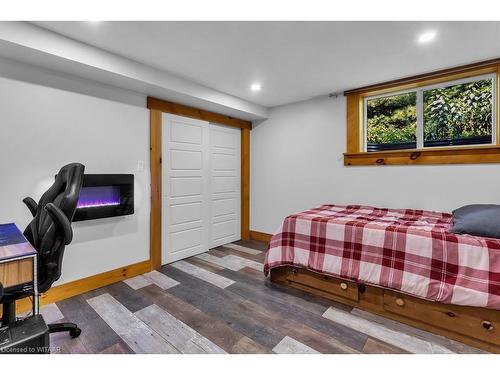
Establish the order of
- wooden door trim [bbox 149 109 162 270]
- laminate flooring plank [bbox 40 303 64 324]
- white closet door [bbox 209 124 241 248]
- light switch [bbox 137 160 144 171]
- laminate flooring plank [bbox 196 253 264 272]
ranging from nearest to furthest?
laminate flooring plank [bbox 40 303 64 324], light switch [bbox 137 160 144 171], wooden door trim [bbox 149 109 162 270], laminate flooring plank [bbox 196 253 264 272], white closet door [bbox 209 124 241 248]

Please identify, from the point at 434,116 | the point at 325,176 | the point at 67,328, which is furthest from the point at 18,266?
the point at 434,116

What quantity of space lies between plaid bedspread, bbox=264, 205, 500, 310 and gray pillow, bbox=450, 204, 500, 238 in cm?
7

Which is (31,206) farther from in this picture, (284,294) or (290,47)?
(290,47)

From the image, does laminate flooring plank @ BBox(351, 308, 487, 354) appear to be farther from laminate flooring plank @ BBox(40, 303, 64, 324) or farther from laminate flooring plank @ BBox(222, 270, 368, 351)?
laminate flooring plank @ BBox(40, 303, 64, 324)

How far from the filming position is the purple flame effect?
2.51 m

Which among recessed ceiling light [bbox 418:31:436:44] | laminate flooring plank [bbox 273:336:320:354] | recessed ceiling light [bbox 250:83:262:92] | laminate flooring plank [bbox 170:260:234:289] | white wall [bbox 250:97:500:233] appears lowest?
laminate flooring plank [bbox 273:336:320:354]

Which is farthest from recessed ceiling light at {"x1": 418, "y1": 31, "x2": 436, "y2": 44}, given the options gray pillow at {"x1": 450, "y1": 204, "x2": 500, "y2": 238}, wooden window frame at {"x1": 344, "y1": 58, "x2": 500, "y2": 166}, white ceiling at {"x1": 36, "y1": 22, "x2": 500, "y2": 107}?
gray pillow at {"x1": 450, "y1": 204, "x2": 500, "y2": 238}

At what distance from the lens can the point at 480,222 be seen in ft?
6.06

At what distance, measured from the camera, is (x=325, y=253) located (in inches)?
92.8

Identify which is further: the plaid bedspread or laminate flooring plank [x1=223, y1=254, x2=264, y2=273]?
laminate flooring plank [x1=223, y1=254, x2=264, y2=273]

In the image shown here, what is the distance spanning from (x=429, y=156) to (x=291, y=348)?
8.47 ft

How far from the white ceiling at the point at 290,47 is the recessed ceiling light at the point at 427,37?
0.04 metres

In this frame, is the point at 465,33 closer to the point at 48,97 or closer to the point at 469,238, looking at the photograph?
the point at 469,238

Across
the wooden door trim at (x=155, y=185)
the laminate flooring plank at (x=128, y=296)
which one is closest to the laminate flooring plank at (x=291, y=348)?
the laminate flooring plank at (x=128, y=296)
